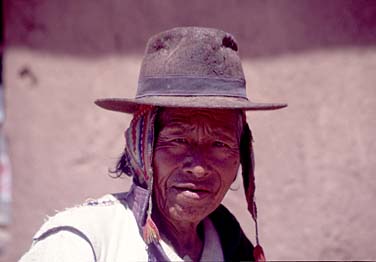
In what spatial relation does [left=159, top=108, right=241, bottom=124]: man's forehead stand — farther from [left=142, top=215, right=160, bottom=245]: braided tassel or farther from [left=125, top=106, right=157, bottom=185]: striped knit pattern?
[left=142, top=215, right=160, bottom=245]: braided tassel

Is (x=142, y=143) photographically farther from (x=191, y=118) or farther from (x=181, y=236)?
(x=181, y=236)

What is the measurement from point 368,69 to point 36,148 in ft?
7.32

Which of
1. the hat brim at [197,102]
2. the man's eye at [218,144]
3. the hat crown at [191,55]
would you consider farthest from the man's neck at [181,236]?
the hat crown at [191,55]

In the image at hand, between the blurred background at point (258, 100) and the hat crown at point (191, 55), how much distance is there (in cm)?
106

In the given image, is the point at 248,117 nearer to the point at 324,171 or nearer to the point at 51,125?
the point at 324,171

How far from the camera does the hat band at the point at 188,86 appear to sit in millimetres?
1954

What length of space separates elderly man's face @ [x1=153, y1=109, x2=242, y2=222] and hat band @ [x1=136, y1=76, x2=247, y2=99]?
0.09 metres

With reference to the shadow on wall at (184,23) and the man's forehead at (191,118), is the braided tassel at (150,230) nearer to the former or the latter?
the man's forehead at (191,118)

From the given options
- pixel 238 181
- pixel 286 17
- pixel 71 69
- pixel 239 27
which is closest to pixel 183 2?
pixel 239 27

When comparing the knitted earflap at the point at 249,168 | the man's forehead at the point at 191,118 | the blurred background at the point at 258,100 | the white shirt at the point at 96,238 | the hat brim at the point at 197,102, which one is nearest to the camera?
the white shirt at the point at 96,238

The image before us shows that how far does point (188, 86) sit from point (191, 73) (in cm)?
5

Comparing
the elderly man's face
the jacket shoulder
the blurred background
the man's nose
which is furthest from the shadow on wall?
the man's nose

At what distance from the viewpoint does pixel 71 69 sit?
3617 millimetres

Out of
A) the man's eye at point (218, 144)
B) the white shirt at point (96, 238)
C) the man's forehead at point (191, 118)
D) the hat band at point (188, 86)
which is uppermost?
the hat band at point (188, 86)
